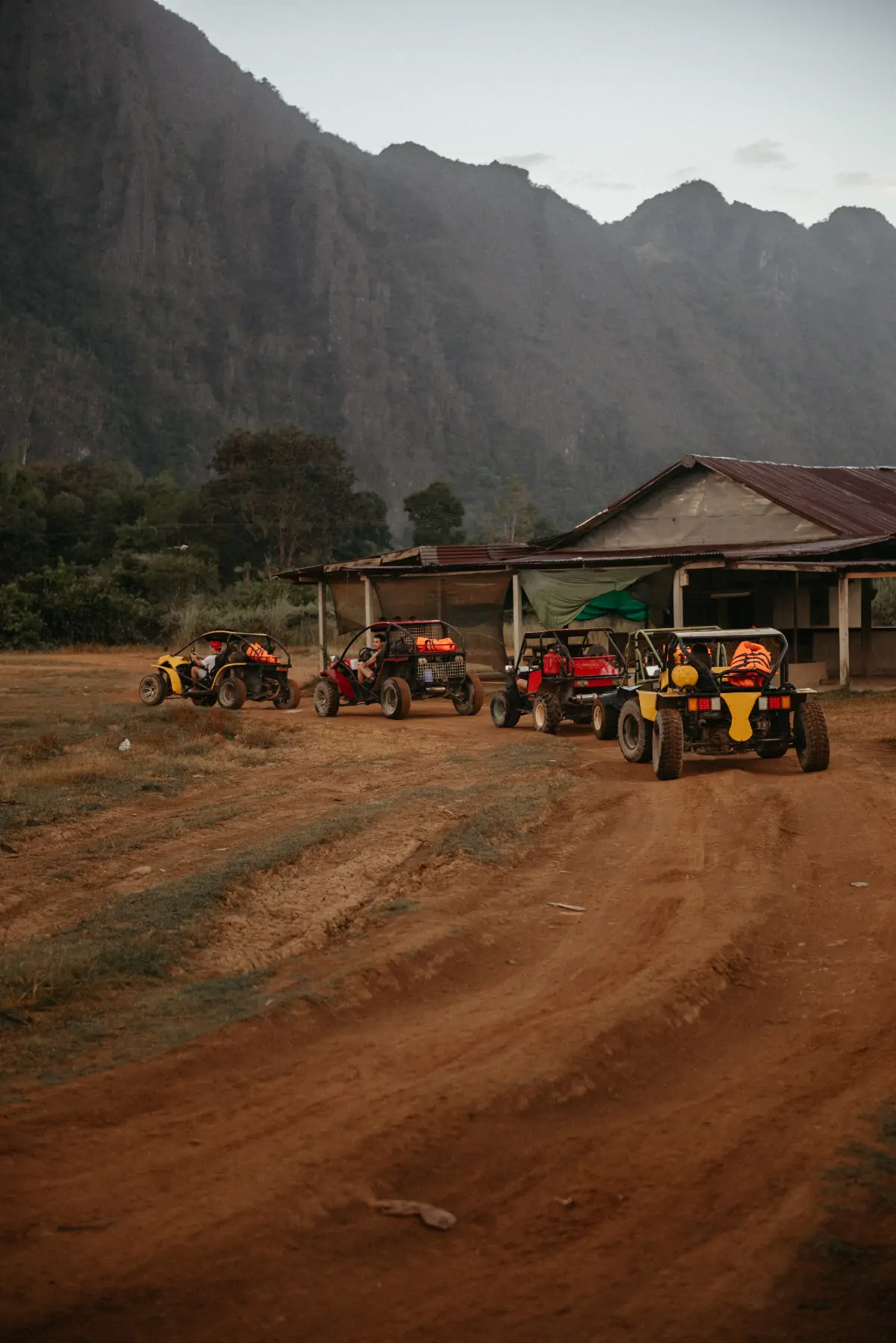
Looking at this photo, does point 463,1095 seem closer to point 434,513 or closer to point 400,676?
point 400,676

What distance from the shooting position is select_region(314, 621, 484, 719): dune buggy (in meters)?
21.9

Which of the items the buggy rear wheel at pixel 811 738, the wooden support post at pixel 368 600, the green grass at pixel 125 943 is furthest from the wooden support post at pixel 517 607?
the green grass at pixel 125 943

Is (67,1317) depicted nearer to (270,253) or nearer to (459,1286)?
(459,1286)

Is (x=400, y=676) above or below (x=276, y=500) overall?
below

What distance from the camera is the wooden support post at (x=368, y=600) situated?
1161 inches

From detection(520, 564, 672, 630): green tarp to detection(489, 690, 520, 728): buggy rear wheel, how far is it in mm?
7891

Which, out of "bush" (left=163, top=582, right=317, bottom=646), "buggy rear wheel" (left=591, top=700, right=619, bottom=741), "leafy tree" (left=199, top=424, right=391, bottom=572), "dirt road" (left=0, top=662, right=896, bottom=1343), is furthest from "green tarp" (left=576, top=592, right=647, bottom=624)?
"leafy tree" (left=199, top=424, right=391, bottom=572)

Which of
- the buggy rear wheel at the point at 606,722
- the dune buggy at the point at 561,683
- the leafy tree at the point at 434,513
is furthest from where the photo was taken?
the leafy tree at the point at 434,513

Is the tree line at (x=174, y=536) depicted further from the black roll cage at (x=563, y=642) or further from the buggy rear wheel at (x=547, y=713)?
the buggy rear wheel at (x=547, y=713)

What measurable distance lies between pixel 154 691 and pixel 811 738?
43.1ft

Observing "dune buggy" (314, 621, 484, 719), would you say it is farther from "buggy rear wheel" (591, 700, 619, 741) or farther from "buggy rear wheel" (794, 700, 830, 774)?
"buggy rear wheel" (794, 700, 830, 774)

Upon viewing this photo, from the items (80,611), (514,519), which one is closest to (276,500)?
(514,519)

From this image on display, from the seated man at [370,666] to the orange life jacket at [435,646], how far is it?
58 centimetres

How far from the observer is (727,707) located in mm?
13695
